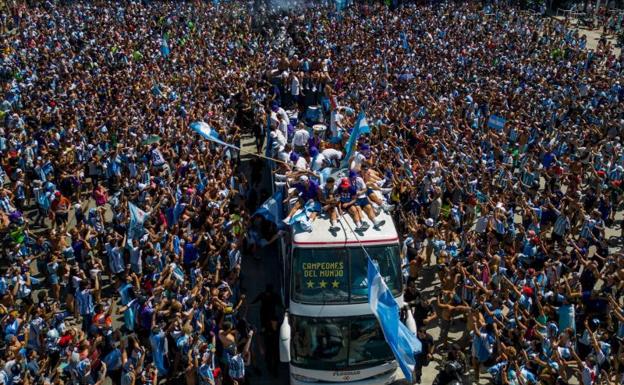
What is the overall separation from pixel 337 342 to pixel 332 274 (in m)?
1.03

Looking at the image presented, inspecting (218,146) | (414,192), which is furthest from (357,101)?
(414,192)

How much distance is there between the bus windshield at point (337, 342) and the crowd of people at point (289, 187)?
1.04m

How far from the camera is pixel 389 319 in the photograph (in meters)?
8.98

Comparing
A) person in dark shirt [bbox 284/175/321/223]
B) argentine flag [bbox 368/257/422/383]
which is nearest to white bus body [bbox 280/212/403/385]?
argentine flag [bbox 368/257/422/383]

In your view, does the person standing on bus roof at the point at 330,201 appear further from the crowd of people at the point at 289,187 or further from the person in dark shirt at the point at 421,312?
the person in dark shirt at the point at 421,312

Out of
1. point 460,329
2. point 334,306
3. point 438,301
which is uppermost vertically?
point 334,306

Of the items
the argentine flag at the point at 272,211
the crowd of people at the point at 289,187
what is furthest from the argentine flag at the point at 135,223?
the argentine flag at the point at 272,211

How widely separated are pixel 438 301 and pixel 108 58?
22299 mm

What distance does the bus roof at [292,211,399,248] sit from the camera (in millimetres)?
10047

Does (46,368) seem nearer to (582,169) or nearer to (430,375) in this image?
(430,375)

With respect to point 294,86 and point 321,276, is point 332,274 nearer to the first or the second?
point 321,276

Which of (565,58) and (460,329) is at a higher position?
(565,58)

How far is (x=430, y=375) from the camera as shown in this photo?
1135cm

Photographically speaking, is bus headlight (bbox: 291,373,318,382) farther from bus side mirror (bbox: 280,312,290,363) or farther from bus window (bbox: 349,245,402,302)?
bus window (bbox: 349,245,402,302)
